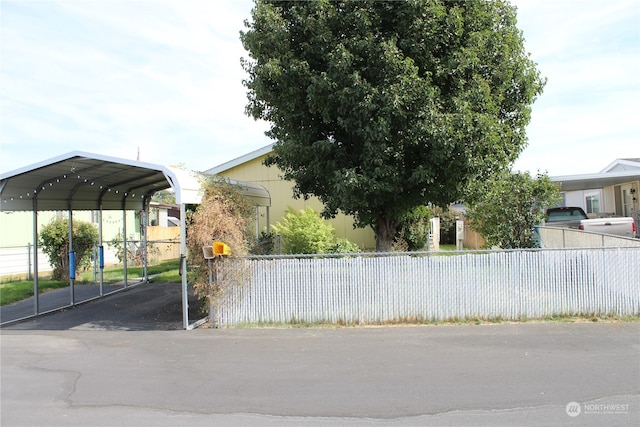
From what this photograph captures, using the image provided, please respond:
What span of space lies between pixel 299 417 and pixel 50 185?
30.8 feet

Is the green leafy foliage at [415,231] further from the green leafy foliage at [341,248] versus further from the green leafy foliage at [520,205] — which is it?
the green leafy foliage at [520,205]

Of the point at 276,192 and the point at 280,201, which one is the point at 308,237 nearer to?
the point at 280,201

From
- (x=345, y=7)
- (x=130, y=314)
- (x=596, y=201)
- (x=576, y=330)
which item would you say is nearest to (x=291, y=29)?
(x=345, y=7)

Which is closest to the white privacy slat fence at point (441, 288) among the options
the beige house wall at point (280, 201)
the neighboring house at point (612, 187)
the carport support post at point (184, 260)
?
the carport support post at point (184, 260)

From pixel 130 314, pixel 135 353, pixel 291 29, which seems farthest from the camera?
pixel 130 314

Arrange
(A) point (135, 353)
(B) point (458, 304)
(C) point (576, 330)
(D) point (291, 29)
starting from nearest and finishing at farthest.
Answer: (A) point (135, 353) → (C) point (576, 330) → (B) point (458, 304) → (D) point (291, 29)

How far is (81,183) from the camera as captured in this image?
1193 cm

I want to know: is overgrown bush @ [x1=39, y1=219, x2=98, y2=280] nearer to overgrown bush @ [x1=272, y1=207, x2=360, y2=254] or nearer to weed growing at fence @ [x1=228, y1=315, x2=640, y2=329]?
overgrown bush @ [x1=272, y1=207, x2=360, y2=254]

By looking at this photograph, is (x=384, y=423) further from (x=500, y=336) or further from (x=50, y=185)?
(x=50, y=185)

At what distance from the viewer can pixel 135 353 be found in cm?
716

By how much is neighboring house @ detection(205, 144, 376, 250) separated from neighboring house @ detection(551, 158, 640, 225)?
24.5 ft

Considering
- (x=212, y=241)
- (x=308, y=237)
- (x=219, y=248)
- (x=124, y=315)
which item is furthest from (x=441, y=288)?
(x=124, y=315)

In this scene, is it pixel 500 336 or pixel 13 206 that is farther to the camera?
pixel 13 206

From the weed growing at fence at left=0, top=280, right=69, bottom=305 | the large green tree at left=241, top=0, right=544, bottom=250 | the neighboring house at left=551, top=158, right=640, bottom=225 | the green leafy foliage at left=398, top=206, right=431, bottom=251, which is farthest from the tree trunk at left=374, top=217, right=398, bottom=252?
the weed growing at fence at left=0, top=280, right=69, bottom=305
